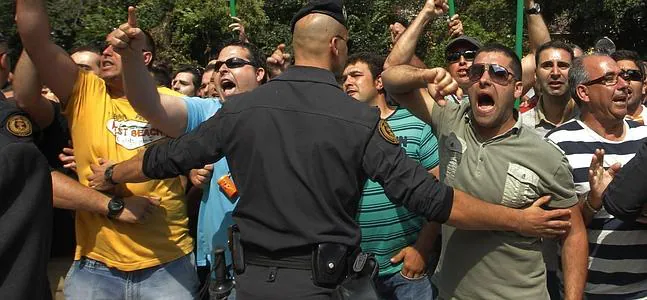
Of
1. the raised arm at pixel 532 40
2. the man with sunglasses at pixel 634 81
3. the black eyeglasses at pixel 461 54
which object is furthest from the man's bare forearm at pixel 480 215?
the raised arm at pixel 532 40

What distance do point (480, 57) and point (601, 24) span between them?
18.6 m

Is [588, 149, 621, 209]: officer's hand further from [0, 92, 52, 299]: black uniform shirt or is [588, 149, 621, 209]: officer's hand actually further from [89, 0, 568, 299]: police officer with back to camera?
[0, 92, 52, 299]: black uniform shirt

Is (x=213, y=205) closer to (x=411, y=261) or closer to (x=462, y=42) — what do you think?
(x=411, y=261)

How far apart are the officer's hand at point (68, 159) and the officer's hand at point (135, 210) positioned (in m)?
0.35

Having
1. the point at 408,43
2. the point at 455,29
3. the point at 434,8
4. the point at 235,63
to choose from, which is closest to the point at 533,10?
the point at 455,29

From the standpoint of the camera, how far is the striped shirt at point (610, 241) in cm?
321

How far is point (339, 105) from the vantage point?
2678 millimetres

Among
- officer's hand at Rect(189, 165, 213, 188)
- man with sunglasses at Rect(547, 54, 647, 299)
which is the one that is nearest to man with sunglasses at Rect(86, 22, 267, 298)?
officer's hand at Rect(189, 165, 213, 188)

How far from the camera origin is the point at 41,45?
3.11m

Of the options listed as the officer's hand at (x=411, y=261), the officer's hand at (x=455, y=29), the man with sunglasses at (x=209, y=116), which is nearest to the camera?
the man with sunglasses at (x=209, y=116)

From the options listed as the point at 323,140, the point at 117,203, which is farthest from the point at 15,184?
the point at 117,203

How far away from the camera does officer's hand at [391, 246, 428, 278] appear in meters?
3.71

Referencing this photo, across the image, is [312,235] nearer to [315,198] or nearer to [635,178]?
[315,198]

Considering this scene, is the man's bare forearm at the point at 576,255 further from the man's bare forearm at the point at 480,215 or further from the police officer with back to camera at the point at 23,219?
the police officer with back to camera at the point at 23,219
